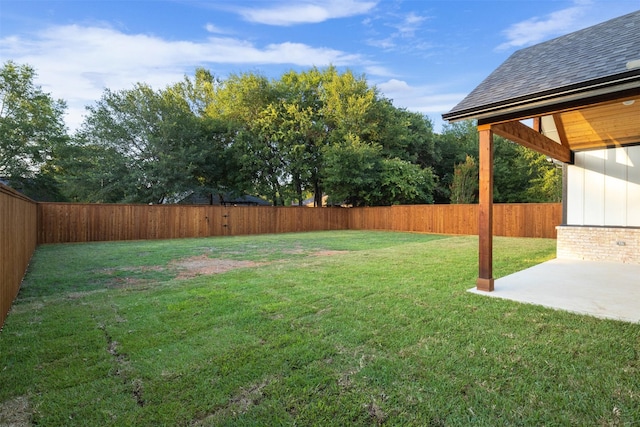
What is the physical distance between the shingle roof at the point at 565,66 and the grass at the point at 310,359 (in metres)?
2.41

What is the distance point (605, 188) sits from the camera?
22.4 ft

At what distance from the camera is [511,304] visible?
363cm

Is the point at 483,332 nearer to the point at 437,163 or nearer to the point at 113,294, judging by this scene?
the point at 113,294

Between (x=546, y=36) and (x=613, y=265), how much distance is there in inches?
359

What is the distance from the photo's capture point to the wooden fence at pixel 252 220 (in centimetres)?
1155

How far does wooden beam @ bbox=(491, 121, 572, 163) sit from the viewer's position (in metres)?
4.41

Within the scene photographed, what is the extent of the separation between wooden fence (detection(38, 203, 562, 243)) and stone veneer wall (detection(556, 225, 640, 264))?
542 centimetres

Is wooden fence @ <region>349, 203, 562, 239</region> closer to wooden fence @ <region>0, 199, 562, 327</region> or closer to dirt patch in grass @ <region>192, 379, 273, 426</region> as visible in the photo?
wooden fence @ <region>0, 199, 562, 327</region>

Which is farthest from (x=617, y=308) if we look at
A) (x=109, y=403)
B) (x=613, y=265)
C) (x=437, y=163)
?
(x=437, y=163)

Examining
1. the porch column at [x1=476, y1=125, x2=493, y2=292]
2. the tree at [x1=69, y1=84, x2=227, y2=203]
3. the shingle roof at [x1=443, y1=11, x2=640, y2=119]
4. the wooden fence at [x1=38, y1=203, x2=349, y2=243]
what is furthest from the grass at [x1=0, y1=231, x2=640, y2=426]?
the tree at [x1=69, y1=84, x2=227, y2=203]

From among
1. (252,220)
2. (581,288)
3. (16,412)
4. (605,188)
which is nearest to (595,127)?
(605,188)

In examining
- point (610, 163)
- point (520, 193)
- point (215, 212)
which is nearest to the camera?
point (610, 163)

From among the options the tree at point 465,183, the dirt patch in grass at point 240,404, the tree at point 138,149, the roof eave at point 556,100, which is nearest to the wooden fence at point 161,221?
the tree at point 138,149

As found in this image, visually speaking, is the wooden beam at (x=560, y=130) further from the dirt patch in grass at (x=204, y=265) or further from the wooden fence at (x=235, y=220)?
the dirt patch in grass at (x=204, y=265)
